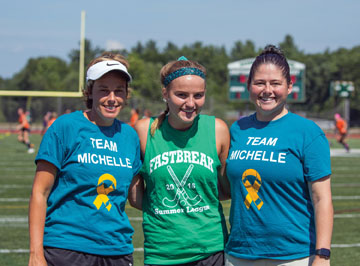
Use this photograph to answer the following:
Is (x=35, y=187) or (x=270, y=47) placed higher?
(x=270, y=47)

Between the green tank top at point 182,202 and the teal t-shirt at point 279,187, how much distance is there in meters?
0.21

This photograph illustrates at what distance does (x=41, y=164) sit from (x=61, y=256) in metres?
0.48

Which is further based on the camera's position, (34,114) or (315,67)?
(315,67)

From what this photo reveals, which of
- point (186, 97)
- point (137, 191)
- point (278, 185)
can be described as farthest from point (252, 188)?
point (137, 191)

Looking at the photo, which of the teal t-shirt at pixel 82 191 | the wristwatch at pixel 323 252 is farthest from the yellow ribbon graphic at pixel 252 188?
the teal t-shirt at pixel 82 191

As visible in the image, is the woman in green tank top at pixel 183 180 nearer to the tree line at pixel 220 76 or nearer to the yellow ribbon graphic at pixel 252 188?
the yellow ribbon graphic at pixel 252 188

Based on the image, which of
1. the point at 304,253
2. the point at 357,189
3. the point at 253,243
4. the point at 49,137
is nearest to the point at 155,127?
the point at 49,137

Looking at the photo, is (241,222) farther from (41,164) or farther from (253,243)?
(41,164)

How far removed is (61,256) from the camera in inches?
107

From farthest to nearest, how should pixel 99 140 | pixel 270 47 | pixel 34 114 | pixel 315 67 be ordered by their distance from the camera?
pixel 315 67, pixel 34 114, pixel 270 47, pixel 99 140

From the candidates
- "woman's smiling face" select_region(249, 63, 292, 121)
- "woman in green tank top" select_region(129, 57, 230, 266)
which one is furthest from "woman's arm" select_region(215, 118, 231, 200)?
"woman's smiling face" select_region(249, 63, 292, 121)

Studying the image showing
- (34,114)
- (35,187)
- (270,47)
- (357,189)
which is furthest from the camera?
(34,114)

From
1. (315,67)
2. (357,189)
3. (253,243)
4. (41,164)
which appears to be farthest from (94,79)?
(315,67)

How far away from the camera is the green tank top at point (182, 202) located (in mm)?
3027
